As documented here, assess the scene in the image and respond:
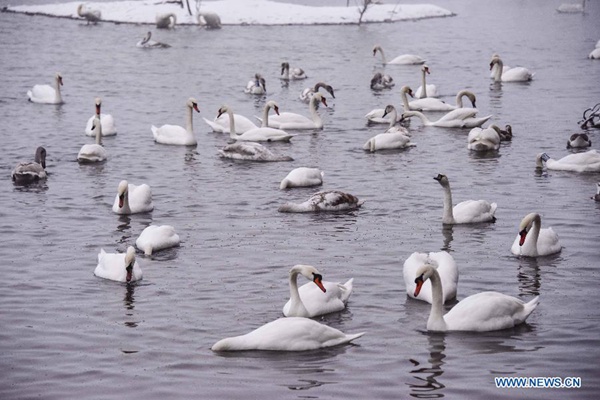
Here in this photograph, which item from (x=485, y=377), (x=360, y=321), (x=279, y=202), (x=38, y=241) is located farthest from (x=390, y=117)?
(x=485, y=377)

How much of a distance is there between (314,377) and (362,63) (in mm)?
33607

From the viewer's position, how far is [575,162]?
72.8ft

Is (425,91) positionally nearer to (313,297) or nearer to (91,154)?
(91,154)

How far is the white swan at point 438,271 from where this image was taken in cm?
1377

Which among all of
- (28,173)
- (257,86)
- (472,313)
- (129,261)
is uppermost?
(257,86)

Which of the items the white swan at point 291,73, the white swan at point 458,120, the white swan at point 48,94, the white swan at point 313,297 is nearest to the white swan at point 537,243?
the white swan at point 313,297

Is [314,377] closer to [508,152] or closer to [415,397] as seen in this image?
[415,397]

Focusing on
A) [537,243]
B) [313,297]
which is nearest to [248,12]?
[537,243]

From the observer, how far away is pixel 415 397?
10.9 m

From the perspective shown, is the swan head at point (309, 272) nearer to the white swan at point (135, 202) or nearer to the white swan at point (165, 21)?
the white swan at point (135, 202)

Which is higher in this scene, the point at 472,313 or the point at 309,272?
the point at 309,272

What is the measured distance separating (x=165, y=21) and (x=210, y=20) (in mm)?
2338

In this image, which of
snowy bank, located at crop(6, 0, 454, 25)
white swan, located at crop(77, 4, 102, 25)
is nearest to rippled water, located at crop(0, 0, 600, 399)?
white swan, located at crop(77, 4, 102, 25)

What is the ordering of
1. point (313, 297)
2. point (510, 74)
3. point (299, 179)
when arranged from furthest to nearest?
point (510, 74)
point (299, 179)
point (313, 297)
